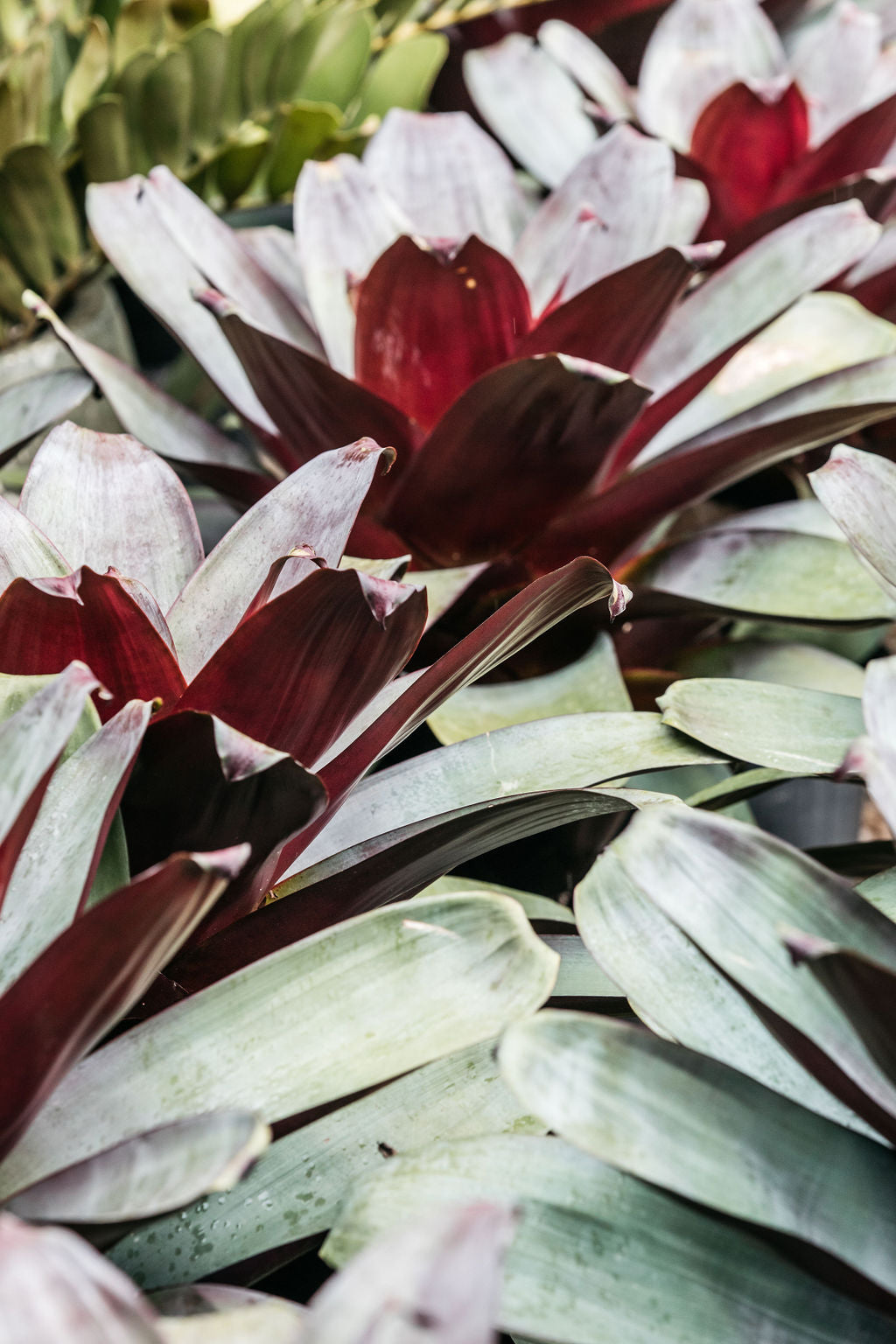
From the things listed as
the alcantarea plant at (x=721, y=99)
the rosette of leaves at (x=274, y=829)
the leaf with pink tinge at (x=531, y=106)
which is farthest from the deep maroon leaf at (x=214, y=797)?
the leaf with pink tinge at (x=531, y=106)

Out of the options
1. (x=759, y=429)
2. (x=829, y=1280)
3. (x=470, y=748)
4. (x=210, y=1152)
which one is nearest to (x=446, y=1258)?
(x=210, y=1152)

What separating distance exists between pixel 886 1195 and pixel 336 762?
237 mm

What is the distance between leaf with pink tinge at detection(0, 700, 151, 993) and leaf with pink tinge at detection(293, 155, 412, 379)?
0.42 m

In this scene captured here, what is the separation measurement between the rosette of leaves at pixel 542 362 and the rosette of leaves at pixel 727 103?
0.11m

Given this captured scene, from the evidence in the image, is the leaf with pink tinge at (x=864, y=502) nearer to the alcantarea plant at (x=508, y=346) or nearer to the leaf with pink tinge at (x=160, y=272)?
the alcantarea plant at (x=508, y=346)

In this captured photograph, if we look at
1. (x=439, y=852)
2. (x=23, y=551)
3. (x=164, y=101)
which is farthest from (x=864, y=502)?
(x=164, y=101)

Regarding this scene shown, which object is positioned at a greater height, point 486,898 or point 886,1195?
point 486,898

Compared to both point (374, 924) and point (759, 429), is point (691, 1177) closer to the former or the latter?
point (374, 924)

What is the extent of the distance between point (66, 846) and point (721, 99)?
0.77 m

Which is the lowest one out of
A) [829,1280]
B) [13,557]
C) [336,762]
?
[829,1280]

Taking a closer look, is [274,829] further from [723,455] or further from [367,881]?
[723,455]

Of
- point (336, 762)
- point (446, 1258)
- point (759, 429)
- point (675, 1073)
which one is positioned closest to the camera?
point (446, 1258)

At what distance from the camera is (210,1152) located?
0.28m

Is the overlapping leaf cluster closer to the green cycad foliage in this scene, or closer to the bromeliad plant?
the bromeliad plant
